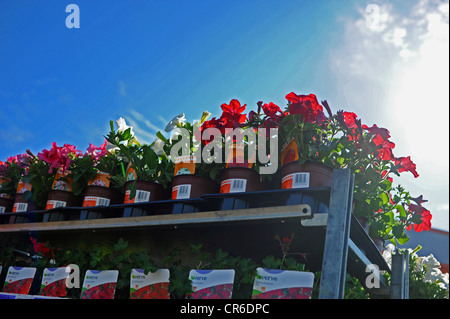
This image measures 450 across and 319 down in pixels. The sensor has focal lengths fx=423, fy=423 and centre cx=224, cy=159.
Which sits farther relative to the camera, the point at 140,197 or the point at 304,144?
the point at 140,197

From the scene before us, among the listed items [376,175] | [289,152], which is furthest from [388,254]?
[289,152]

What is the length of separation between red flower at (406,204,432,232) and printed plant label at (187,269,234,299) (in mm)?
898

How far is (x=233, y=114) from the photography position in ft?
5.21

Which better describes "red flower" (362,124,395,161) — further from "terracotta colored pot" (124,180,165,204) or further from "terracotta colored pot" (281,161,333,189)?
"terracotta colored pot" (124,180,165,204)

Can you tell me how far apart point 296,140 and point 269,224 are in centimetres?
29

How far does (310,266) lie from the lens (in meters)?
1.48

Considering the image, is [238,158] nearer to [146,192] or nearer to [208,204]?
[208,204]

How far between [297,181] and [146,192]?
2.07 ft

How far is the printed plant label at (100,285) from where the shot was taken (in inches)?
57.2

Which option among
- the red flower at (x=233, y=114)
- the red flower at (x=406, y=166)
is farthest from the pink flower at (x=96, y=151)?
the red flower at (x=406, y=166)

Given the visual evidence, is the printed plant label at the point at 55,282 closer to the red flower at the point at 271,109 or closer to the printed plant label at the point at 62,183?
the printed plant label at the point at 62,183

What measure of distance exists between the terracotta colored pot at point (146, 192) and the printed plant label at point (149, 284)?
0.99 ft

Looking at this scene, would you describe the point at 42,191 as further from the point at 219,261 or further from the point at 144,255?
the point at 219,261

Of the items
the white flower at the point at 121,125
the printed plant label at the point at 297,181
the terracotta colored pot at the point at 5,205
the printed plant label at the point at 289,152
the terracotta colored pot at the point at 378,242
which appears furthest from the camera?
the terracotta colored pot at the point at 5,205
